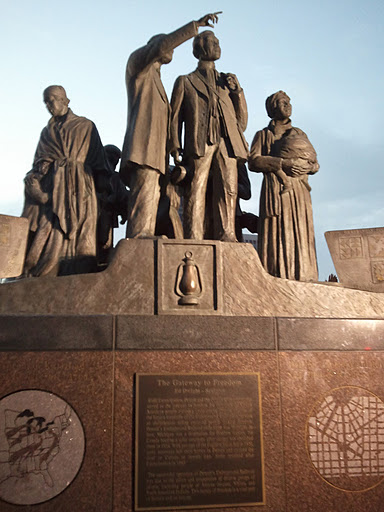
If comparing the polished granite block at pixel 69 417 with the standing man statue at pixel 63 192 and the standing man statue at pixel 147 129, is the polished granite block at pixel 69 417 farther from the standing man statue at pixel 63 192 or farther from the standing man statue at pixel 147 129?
the standing man statue at pixel 147 129

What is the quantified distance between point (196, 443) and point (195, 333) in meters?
1.23

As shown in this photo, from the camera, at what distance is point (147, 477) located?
6121 millimetres

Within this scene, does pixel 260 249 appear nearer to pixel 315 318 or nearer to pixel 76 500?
pixel 315 318

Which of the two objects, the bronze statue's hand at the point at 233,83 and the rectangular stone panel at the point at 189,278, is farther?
the bronze statue's hand at the point at 233,83

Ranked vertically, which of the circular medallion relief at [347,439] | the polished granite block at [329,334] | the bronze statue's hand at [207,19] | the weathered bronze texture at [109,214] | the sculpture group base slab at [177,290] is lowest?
the circular medallion relief at [347,439]

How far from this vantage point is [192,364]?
21.6 ft

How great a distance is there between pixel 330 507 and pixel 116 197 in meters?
5.33

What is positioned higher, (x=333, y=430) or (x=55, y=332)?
(x=55, y=332)

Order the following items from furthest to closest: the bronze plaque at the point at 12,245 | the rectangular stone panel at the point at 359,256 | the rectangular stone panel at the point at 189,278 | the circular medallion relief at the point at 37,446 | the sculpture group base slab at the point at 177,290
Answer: the rectangular stone panel at the point at 359,256
the bronze plaque at the point at 12,245
the rectangular stone panel at the point at 189,278
the sculpture group base slab at the point at 177,290
the circular medallion relief at the point at 37,446

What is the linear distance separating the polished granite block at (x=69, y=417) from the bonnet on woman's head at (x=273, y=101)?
4.92m

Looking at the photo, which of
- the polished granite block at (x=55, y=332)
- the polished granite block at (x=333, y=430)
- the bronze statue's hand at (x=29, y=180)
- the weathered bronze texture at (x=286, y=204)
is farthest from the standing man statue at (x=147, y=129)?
the polished granite block at (x=333, y=430)

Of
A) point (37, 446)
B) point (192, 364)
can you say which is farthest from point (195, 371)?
point (37, 446)

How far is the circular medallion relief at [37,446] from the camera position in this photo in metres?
5.90

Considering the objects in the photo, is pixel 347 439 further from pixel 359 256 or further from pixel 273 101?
pixel 273 101
